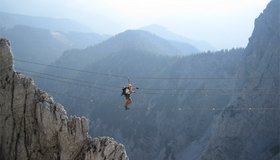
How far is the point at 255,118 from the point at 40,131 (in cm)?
6670

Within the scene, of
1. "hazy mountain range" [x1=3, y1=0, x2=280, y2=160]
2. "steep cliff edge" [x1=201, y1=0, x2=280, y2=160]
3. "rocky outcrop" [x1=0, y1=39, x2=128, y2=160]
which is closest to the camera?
"rocky outcrop" [x1=0, y1=39, x2=128, y2=160]

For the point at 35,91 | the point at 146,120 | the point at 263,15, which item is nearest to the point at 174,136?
the point at 146,120

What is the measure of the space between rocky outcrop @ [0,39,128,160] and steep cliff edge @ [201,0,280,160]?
180 ft

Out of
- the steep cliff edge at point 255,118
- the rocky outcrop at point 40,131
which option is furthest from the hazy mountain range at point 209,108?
the rocky outcrop at point 40,131

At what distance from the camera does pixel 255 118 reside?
317 ft

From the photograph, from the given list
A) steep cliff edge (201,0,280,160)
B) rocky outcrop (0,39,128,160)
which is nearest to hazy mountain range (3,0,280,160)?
steep cliff edge (201,0,280,160)

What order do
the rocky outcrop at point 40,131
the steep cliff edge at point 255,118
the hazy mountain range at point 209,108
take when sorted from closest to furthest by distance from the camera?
the rocky outcrop at point 40,131
the steep cliff edge at point 255,118
the hazy mountain range at point 209,108

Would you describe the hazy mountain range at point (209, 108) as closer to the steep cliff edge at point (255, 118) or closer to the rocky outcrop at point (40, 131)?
the steep cliff edge at point (255, 118)

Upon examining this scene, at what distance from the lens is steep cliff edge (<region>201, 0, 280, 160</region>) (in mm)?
92812

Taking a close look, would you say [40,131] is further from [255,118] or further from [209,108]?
[209,108]

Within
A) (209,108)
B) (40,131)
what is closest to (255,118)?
(209,108)

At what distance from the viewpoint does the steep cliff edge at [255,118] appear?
9281 cm

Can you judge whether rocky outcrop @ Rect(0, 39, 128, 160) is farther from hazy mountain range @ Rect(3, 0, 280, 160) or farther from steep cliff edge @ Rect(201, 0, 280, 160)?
steep cliff edge @ Rect(201, 0, 280, 160)

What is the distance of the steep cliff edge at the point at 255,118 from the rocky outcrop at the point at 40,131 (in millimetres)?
54831
